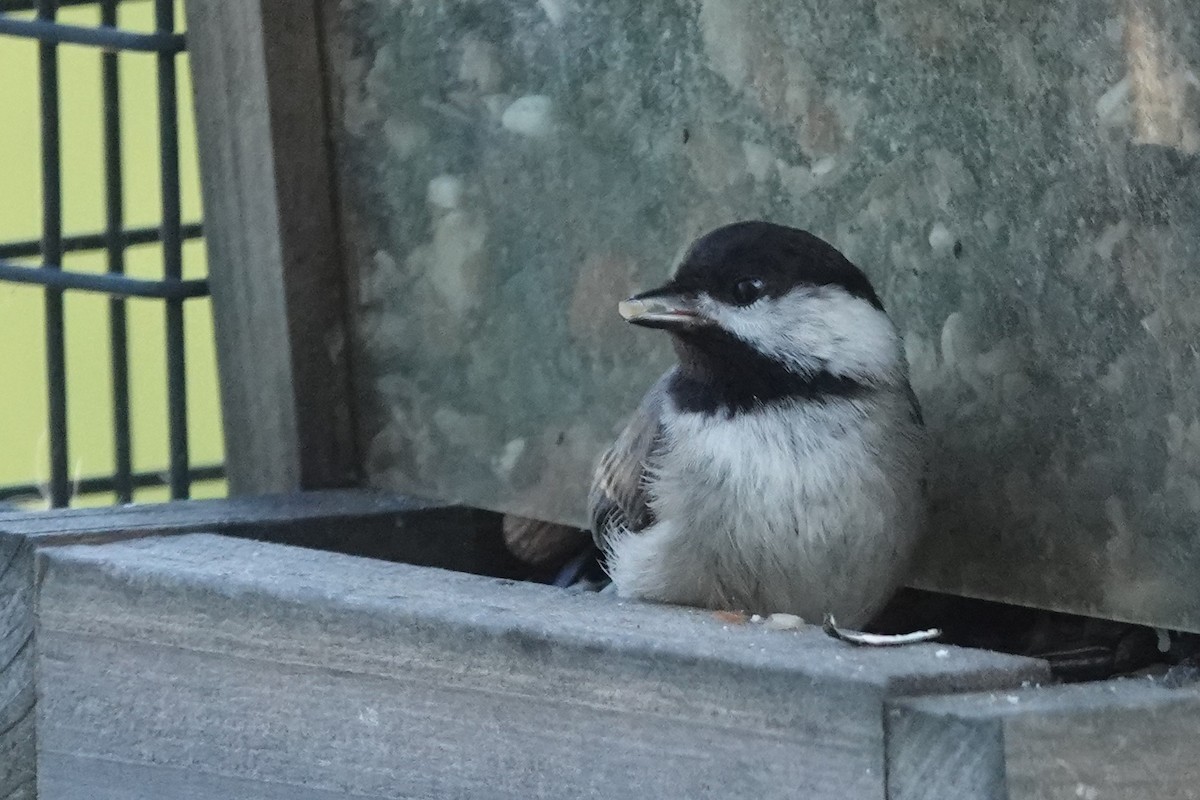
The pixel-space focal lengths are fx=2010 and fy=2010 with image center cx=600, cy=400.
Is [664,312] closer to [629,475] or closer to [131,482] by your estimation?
[629,475]

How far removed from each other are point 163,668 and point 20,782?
273 mm

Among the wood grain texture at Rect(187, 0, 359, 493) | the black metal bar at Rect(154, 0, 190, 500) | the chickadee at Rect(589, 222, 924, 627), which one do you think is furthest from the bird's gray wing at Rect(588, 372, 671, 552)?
the black metal bar at Rect(154, 0, 190, 500)

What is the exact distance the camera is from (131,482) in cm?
300

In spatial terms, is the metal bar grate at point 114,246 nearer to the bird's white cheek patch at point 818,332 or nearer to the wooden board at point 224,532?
the wooden board at point 224,532

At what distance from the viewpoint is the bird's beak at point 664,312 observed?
84.4 inches

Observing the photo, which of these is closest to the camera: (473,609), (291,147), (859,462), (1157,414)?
(473,609)

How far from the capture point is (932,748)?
140 cm

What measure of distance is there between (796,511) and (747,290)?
24cm

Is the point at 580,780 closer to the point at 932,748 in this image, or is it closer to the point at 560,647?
the point at 560,647

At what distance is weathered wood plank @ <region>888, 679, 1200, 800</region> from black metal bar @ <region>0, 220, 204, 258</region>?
5.96 feet

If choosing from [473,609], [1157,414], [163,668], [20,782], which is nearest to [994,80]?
[1157,414]

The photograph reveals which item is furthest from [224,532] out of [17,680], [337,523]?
[17,680]

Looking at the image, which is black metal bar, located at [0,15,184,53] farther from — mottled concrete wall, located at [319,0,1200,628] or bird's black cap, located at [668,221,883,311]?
bird's black cap, located at [668,221,883,311]

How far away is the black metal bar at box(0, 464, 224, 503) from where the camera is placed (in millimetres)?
3031
